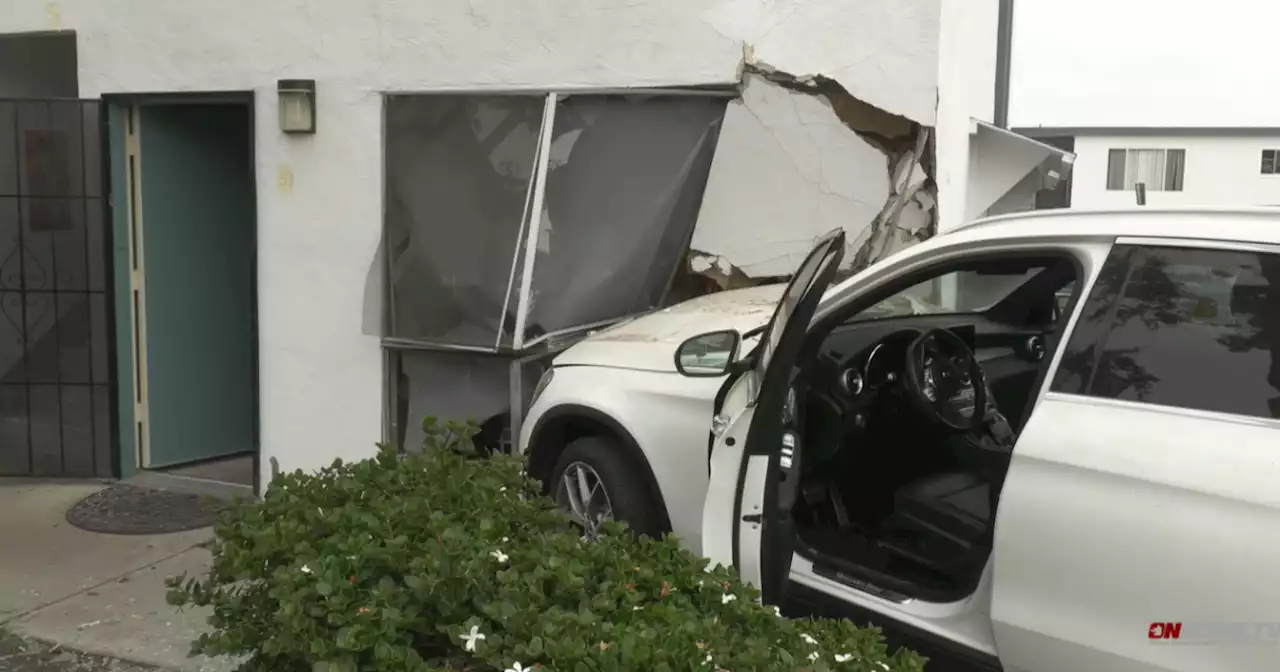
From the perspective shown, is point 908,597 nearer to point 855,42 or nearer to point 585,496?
point 585,496

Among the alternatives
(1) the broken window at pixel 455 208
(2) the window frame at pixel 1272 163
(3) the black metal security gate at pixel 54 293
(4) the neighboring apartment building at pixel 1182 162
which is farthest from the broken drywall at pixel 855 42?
(2) the window frame at pixel 1272 163

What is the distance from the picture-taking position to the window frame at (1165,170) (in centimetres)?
2088

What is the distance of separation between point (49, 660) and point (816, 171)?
4121mm

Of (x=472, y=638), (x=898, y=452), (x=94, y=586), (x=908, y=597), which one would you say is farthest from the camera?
(x=94, y=586)

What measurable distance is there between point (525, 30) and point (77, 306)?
3.30m

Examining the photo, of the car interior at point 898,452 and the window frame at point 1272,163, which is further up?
the window frame at point 1272,163

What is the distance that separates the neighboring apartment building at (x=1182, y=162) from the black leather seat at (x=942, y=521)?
1858 centimetres

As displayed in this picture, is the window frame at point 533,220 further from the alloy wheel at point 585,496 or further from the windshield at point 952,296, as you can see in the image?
the windshield at point 952,296

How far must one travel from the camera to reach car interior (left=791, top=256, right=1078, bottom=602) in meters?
3.50

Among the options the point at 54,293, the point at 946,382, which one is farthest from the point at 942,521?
the point at 54,293

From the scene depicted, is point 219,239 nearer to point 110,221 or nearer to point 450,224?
point 110,221

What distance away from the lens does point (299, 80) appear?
20.0ft

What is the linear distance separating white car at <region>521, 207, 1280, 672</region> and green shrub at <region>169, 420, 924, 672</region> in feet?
1.78

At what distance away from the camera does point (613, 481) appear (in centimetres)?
412
